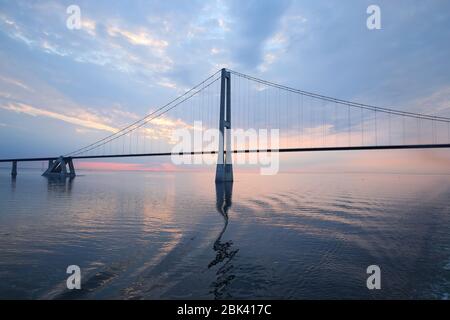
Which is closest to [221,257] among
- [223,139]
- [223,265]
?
[223,265]

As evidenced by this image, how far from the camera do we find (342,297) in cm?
612

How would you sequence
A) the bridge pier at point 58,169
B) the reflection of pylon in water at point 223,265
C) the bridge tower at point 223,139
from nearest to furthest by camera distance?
the reflection of pylon in water at point 223,265
the bridge tower at point 223,139
the bridge pier at point 58,169

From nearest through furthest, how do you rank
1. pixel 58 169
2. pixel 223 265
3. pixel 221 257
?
pixel 223 265 → pixel 221 257 → pixel 58 169

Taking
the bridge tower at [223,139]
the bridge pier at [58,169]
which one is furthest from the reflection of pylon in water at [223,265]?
the bridge pier at [58,169]

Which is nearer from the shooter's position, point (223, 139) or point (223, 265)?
point (223, 265)

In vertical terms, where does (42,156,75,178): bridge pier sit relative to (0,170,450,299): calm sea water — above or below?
above

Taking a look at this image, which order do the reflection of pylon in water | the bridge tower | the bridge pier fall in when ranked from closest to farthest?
the reflection of pylon in water → the bridge tower → the bridge pier

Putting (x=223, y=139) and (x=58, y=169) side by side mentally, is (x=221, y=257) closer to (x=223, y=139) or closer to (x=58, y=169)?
(x=223, y=139)

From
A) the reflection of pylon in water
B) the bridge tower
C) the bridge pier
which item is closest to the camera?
the reflection of pylon in water

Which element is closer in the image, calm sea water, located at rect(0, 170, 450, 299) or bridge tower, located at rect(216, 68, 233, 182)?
calm sea water, located at rect(0, 170, 450, 299)

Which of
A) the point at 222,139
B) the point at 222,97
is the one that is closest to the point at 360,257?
the point at 222,139

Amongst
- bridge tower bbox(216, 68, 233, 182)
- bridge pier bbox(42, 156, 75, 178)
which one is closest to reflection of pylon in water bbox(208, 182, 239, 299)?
bridge tower bbox(216, 68, 233, 182)

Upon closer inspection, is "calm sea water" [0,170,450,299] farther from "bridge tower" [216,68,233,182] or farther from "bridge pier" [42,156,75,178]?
"bridge pier" [42,156,75,178]

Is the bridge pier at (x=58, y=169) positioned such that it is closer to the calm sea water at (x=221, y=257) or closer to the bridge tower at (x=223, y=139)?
the bridge tower at (x=223, y=139)
